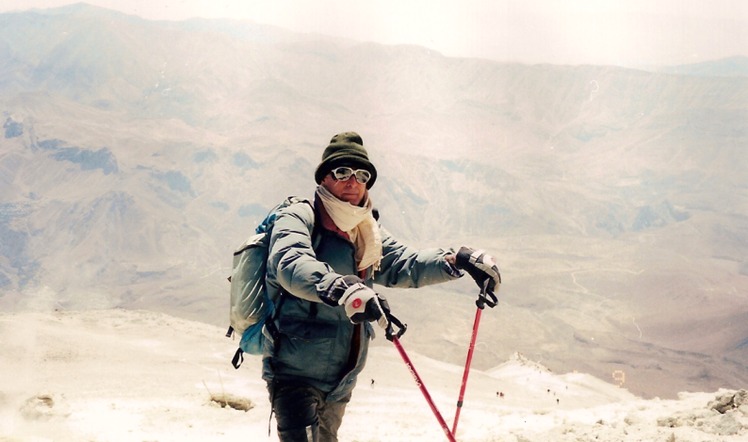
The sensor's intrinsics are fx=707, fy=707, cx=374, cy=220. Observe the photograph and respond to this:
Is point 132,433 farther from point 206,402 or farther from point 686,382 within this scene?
point 686,382

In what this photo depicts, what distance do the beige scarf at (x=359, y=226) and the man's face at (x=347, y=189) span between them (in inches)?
1.7

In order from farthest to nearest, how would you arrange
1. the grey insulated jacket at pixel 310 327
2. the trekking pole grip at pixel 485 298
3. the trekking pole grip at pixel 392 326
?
the trekking pole grip at pixel 485 298 < the grey insulated jacket at pixel 310 327 < the trekking pole grip at pixel 392 326

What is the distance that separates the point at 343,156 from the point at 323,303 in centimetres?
90

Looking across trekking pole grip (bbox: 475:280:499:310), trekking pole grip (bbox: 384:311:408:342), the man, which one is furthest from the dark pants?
trekking pole grip (bbox: 475:280:499:310)

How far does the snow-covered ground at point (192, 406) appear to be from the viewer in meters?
7.76

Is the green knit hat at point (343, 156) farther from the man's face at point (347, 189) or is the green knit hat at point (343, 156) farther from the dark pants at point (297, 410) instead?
the dark pants at point (297, 410)

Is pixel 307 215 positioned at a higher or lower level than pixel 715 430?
higher

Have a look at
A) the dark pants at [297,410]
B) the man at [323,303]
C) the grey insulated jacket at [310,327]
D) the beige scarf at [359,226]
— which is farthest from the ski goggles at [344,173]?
the dark pants at [297,410]

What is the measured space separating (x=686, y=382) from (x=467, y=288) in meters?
63.0

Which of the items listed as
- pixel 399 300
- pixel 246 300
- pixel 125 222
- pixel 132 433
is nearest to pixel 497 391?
pixel 132 433

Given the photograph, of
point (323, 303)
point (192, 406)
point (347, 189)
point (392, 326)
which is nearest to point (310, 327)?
point (323, 303)

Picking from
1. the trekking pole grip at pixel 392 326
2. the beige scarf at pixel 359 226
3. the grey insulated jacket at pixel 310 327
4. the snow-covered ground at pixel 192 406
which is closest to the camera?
the trekking pole grip at pixel 392 326

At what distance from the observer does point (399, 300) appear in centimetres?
14338

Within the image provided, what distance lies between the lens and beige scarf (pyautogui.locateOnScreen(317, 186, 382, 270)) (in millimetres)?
4117
